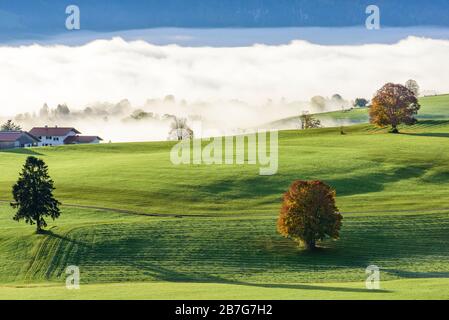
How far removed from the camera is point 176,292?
57156 millimetres

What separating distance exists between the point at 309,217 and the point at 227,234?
802 cm

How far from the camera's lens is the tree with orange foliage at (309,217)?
257 ft

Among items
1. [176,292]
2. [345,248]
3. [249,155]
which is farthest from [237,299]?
[249,155]

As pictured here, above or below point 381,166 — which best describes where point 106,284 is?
below

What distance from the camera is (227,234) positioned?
8081cm

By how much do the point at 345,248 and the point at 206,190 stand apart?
1144 inches

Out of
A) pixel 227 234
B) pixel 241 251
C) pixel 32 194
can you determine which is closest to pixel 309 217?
pixel 241 251

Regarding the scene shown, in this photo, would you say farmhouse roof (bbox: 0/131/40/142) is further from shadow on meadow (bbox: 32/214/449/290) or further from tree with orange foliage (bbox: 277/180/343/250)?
tree with orange foliage (bbox: 277/180/343/250)

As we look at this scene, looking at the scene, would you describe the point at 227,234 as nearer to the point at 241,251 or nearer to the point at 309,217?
the point at 241,251

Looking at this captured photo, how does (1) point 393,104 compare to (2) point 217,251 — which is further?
(1) point 393,104

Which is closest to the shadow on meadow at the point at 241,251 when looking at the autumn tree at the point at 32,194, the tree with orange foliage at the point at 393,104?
the autumn tree at the point at 32,194

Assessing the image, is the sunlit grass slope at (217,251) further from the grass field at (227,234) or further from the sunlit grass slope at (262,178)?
the sunlit grass slope at (262,178)
